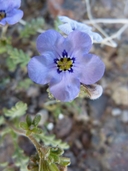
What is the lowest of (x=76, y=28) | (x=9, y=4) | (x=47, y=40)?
(x=47, y=40)

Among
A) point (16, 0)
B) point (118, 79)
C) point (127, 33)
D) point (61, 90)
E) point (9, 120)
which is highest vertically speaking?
point (127, 33)

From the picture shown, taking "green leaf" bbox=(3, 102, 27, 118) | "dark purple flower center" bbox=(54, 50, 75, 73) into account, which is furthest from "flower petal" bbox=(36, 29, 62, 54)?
"green leaf" bbox=(3, 102, 27, 118)

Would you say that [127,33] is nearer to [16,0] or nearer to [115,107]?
[115,107]

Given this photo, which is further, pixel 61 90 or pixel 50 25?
pixel 50 25

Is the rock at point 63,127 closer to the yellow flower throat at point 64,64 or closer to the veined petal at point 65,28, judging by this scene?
the yellow flower throat at point 64,64

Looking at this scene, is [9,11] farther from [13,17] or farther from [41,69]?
[41,69]

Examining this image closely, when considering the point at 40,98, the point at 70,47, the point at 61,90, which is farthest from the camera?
the point at 40,98

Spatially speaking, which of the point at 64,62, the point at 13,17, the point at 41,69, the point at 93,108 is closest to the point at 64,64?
the point at 64,62

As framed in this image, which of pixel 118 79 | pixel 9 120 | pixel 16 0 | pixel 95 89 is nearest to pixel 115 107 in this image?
pixel 118 79

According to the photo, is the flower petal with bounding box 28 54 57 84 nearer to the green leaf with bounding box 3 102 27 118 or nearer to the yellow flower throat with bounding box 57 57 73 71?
the yellow flower throat with bounding box 57 57 73 71
